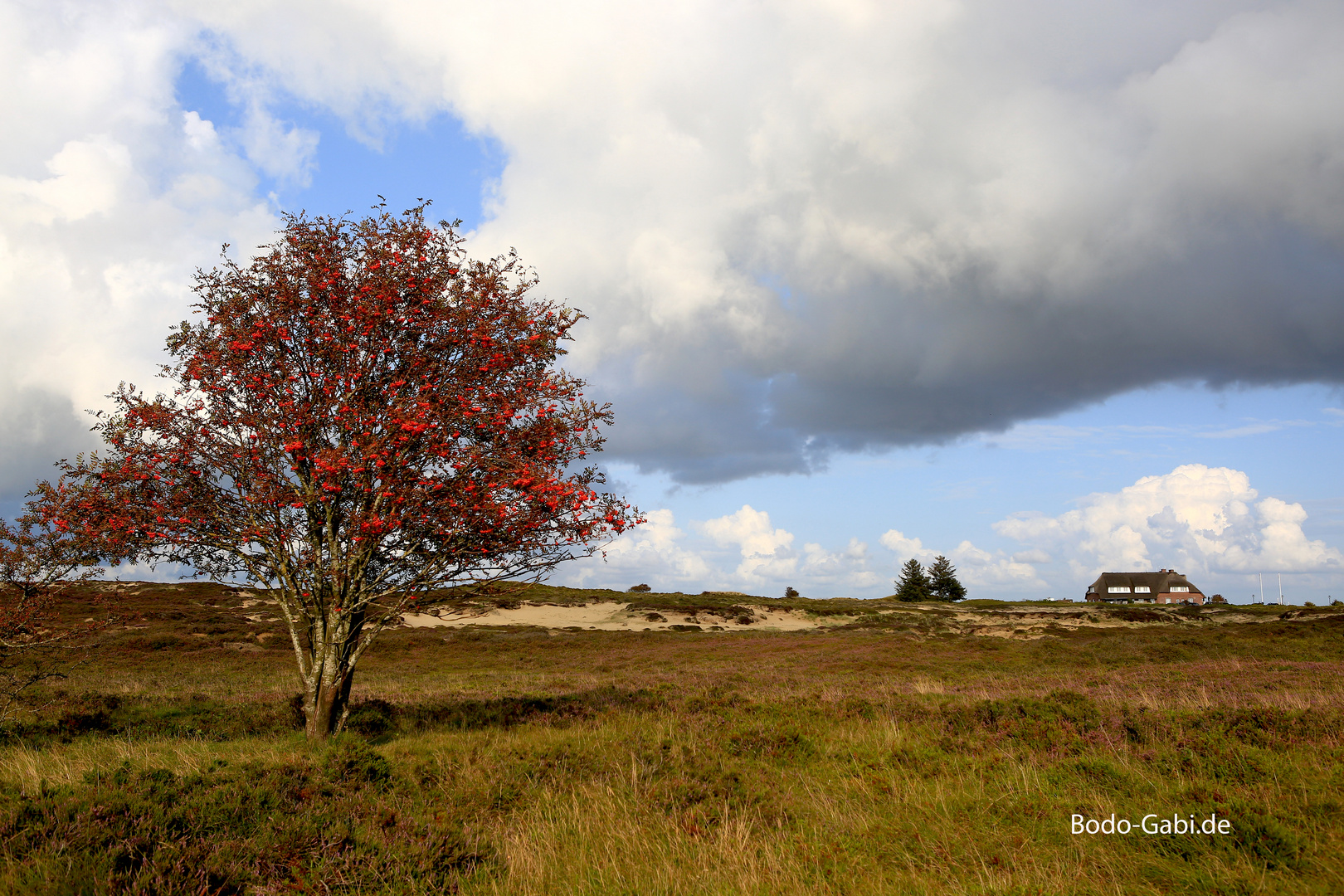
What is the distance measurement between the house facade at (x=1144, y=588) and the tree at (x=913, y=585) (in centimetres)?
5807

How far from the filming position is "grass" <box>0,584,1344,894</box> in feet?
21.1

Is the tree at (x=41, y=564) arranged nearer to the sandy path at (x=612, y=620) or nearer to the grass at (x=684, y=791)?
the grass at (x=684, y=791)

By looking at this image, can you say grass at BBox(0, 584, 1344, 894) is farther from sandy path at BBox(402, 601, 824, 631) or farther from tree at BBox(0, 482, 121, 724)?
sandy path at BBox(402, 601, 824, 631)

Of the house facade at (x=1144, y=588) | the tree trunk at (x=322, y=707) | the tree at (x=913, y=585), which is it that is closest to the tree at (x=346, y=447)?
the tree trunk at (x=322, y=707)

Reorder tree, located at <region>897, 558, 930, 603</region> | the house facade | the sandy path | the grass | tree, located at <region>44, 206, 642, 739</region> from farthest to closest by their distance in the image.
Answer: the house facade < tree, located at <region>897, 558, 930, 603</region> < the sandy path < tree, located at <region>44, 206, 642, 739</region> < the grass

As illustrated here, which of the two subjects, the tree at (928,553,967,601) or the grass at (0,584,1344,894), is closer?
the grass at (0,584,1344,894)

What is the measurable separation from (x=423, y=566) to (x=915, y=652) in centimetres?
3097

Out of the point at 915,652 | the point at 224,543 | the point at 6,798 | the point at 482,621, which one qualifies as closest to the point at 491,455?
the point at 224,543

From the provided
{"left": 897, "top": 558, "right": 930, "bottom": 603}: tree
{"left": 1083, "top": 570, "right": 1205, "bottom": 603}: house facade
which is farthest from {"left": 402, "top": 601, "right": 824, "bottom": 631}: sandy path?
{"left": 1083, "top": 570, "right": 1205, "bottom": 603}: house facade

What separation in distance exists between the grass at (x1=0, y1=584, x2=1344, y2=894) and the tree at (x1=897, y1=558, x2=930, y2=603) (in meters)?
67.3

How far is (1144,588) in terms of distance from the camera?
13288 centimetres

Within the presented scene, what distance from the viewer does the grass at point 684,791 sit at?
6441mm

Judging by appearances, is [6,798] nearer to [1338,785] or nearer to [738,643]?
[1338,785]

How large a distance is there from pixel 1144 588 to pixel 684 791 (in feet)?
498
